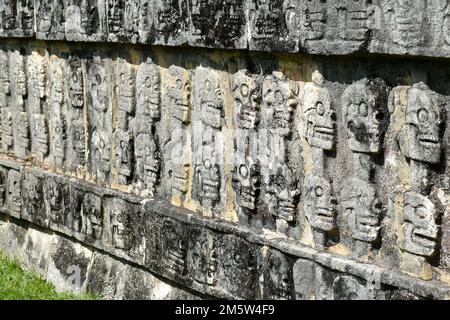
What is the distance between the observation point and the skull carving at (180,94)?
5434 millimetres

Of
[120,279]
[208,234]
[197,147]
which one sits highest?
[197,147]

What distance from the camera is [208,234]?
5191 millimetres

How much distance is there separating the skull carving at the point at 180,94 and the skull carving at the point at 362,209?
1.30 metres

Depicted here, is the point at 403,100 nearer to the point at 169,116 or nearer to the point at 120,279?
the point at 169,116

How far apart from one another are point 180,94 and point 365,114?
146cm

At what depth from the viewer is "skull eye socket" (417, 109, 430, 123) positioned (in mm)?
3959

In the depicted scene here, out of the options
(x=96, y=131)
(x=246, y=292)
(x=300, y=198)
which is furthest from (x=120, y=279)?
(x=300, y=198)

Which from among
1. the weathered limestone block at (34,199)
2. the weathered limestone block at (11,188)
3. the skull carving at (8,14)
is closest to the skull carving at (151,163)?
the weathered limestone block at (34,199)

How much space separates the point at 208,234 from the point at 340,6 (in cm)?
146

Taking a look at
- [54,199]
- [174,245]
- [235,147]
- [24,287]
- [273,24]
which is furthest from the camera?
[54,199]

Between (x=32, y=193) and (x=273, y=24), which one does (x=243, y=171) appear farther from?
(x=32, y=193)

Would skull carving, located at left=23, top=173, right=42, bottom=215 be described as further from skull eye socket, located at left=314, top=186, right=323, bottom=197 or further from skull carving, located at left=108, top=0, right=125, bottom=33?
skull eye socket, located at left=314, top=186, right=323, bottom=197

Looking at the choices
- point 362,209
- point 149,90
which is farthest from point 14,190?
point 362,209

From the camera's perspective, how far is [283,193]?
187 inches
